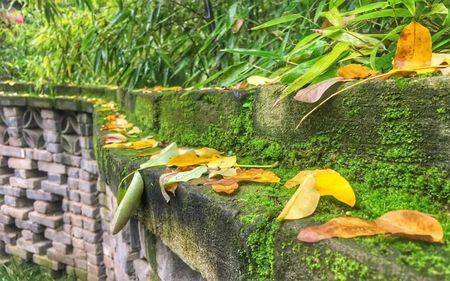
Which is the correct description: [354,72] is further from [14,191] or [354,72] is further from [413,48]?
[14,191]

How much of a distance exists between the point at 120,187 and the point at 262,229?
0.75 meters

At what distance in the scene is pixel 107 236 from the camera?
3.88 m

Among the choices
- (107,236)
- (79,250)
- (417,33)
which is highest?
(417,33)

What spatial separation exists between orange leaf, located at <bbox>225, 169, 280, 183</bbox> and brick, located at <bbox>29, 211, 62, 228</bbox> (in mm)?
3829

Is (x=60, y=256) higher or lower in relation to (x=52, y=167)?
lower

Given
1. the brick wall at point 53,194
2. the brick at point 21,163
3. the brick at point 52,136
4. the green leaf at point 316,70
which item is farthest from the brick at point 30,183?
the green leaf at point 316,70

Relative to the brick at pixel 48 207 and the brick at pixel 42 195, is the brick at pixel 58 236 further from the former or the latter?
the brick at pixel 42 195

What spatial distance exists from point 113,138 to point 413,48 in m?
1.34

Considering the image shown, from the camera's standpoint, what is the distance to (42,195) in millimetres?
4586

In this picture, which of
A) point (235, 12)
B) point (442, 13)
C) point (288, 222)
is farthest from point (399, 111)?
point (235, 12)

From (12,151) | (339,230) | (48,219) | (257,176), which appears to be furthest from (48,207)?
(339,230)

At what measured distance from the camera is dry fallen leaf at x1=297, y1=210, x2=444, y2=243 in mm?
646

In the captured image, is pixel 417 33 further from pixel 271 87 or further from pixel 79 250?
pixel 79 250

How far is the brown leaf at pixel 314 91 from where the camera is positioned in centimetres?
97
